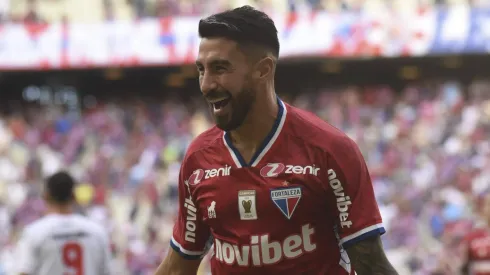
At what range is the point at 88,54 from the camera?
872 inches

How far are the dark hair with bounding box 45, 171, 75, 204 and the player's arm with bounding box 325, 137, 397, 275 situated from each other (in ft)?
11.7

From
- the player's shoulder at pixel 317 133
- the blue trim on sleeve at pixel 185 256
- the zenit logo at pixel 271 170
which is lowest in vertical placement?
the blue trim on sleeve at pixel 185 256

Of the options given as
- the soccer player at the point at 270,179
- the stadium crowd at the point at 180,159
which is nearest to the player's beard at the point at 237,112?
the soccer player at the point at 270,179

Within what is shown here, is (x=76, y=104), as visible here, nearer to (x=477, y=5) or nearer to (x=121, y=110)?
(x=121, y=110)

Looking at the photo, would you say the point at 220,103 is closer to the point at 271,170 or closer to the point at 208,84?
the point at 208,84

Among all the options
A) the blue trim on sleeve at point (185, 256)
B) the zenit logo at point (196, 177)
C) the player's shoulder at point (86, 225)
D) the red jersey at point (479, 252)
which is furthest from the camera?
the red jersey at point (479, 252)

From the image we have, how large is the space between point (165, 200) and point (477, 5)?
8104 mm

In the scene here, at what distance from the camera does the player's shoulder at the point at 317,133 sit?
338 cm

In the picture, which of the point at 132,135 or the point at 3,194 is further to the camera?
the point at 132,135

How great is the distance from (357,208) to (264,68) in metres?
0.64

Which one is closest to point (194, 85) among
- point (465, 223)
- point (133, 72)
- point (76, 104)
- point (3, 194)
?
point (133, 72)

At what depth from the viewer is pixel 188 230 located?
3791mm

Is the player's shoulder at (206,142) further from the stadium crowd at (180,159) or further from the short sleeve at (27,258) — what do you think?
the stadium crowd at (180,159)

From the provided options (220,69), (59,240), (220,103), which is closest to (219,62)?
(220,69)
